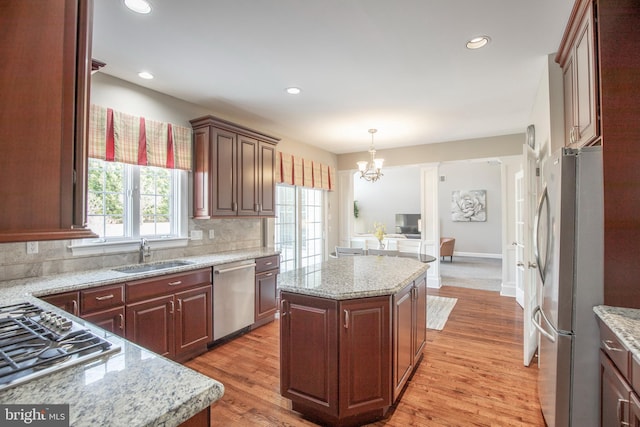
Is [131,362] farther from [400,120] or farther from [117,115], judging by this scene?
[400,120]

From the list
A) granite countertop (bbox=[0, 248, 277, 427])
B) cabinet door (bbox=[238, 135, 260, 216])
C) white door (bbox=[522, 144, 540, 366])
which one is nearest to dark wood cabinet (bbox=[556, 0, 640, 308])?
white door (bbox=[522, 144, 540, 366])

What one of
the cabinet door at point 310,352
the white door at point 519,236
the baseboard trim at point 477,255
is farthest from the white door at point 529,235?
the baseboard trim at point 477,255

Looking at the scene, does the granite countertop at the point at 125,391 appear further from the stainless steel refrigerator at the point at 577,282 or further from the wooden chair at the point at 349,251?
the wooden chair at the point at 349,251

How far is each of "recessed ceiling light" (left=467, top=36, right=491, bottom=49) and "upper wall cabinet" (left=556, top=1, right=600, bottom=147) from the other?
48cm

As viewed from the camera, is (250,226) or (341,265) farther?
(250,226)

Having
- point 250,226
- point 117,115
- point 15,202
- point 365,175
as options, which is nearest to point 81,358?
point 15,202

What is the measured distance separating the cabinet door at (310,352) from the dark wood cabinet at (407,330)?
43 centimetres

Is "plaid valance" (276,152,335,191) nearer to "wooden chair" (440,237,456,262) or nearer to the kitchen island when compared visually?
the kitchen island

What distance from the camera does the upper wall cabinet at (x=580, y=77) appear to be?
1.71 m

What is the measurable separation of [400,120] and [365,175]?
879 millimetres

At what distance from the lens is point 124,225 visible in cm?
299

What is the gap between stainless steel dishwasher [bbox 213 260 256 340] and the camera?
3086 mm

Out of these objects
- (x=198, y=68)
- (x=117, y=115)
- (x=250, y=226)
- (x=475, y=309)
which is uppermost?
(x=198, y=68)

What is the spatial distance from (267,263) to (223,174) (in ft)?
3.75
